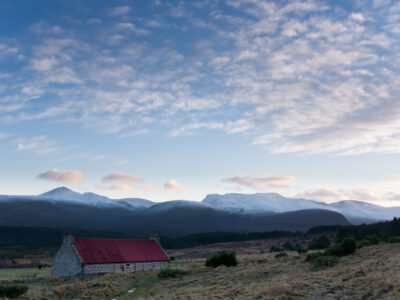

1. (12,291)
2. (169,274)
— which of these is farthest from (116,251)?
(12,291)

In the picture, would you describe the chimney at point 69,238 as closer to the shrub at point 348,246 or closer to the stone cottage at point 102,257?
the stone cottage at point 102,257

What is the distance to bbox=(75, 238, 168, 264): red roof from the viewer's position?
5579 centimetres

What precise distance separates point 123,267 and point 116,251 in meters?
2.93

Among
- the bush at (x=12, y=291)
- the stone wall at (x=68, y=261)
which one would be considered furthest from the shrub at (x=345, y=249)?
the stone wall at (x=68, y=261)

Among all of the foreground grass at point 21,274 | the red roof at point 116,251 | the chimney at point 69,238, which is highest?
the chimney at point 69,238

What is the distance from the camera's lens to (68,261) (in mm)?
54750

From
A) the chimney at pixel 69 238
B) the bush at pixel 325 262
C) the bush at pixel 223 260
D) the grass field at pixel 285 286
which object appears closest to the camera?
the grass field at pixel 285 286

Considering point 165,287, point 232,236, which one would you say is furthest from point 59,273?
point 232,236

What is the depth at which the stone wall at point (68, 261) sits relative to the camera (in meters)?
53.7

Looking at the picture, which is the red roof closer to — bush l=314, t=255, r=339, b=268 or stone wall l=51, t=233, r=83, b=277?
stone wall l=51, t=233, r=83, b=277

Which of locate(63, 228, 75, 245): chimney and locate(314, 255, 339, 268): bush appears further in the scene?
locate(63, 228, 75, 245): chimney

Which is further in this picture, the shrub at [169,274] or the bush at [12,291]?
the shrub at [169,274]

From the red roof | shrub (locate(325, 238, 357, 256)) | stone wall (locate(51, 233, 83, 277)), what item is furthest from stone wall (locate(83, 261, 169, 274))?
shrub (locate(325, 238, 357, 256))

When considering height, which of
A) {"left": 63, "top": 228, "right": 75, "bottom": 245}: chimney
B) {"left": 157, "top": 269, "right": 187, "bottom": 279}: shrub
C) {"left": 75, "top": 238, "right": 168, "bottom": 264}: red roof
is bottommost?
{"left": 157, "top": 269, "right": 187, "bottom": 279}: shrub
